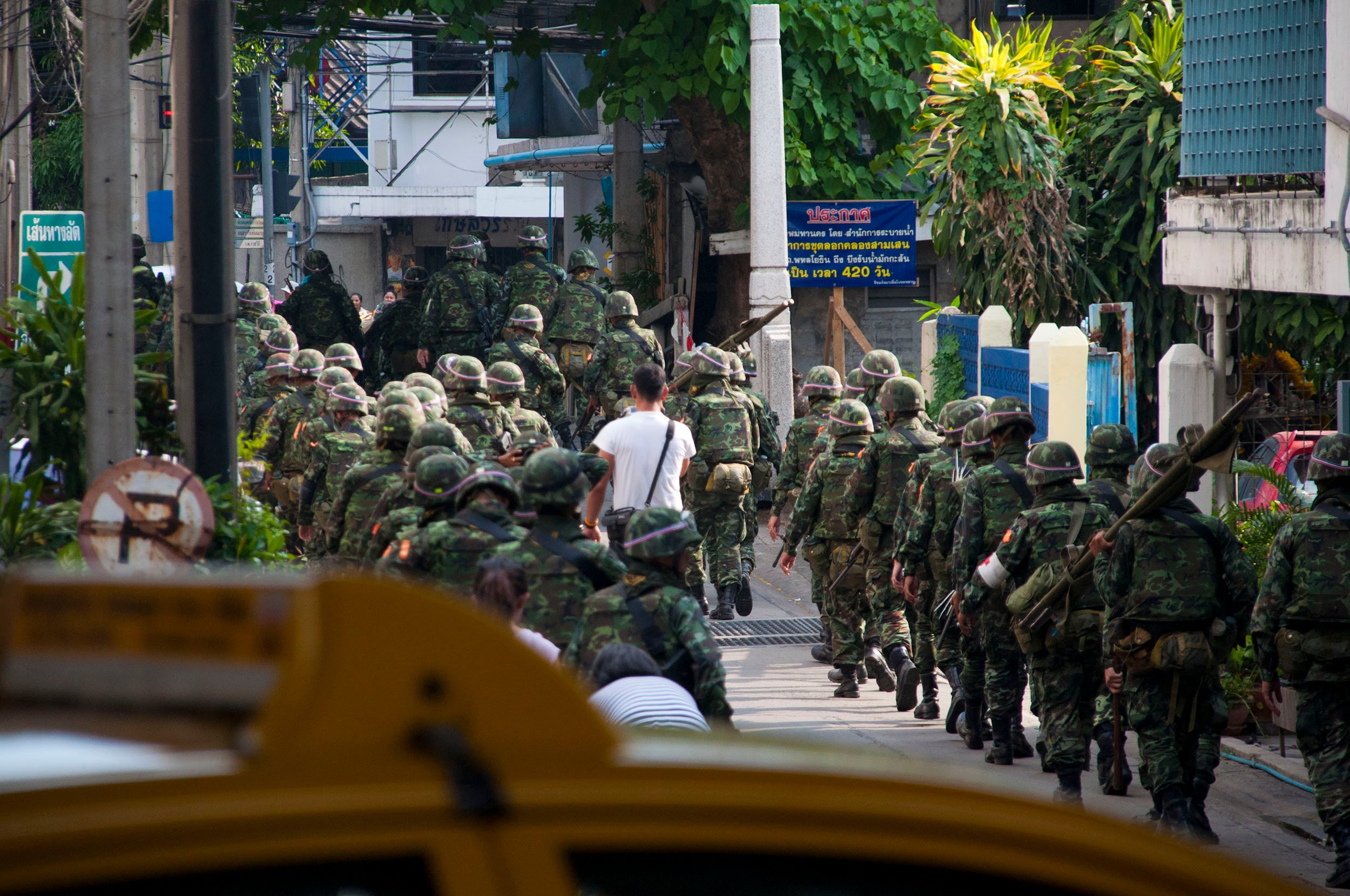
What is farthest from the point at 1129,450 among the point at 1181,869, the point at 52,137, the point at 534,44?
the point at 52,137

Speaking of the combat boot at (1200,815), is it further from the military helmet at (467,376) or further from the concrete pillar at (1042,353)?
the military helmet at (467,376)

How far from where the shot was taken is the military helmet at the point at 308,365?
41.6 ft

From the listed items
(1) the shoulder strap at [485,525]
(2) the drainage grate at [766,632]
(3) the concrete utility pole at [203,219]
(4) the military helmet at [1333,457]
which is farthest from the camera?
(2) the drainage grate at [766,632]

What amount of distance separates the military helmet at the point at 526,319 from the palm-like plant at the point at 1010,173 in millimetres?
4262

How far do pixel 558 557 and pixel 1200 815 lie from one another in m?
3.58

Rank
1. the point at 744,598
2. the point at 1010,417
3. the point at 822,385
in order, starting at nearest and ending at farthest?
the point at 1010,417 → the point at 822,385 → the point at 744,598

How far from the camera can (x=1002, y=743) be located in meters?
8.97

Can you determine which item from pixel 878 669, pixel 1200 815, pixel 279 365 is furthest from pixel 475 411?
pixel 1200 815

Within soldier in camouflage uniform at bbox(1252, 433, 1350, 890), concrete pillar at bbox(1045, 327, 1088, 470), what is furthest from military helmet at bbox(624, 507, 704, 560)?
concrete pillar at bbox(1045, 327, 1088, 470)

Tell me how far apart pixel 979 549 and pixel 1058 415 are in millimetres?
3685

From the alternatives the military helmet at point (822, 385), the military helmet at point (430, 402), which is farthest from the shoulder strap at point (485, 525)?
the military helmet at point (822, 385)

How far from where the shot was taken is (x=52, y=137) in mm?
31984

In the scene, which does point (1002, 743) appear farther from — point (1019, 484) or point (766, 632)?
point (766, 632)

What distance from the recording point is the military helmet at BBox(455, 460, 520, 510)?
6.77 metres
